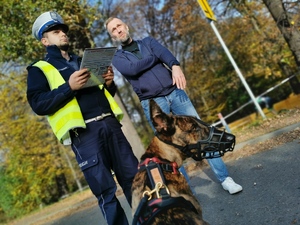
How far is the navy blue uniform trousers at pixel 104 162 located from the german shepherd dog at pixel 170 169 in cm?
42

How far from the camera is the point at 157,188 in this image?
2.17 m

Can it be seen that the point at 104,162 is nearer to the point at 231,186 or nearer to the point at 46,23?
the point at 46,23

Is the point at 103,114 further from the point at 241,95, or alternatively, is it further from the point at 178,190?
the point at 241,95

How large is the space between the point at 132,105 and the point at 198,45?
399 inches

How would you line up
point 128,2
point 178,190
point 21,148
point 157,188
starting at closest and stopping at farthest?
1. point 157,188
2. point 178,190
3. point 21,148
4. point 128,2

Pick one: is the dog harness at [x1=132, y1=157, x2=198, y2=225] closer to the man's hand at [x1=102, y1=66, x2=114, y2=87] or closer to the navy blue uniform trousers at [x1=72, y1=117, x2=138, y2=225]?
the navy blue uniform trousers at [x1=72, y1=117, x2=138, y2=225]

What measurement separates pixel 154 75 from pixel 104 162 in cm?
143

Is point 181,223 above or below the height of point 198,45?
below

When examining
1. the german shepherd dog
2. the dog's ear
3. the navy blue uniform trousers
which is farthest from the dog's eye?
the navy blue uniform trousers

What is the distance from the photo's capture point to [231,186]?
3.86 m

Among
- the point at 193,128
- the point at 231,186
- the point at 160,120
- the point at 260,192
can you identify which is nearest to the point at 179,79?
the point at 193,128

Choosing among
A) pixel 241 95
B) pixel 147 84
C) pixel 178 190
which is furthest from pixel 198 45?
pixel 178 190

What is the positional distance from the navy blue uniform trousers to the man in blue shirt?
942mm

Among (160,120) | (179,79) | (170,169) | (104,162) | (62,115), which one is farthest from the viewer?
(179,79)
